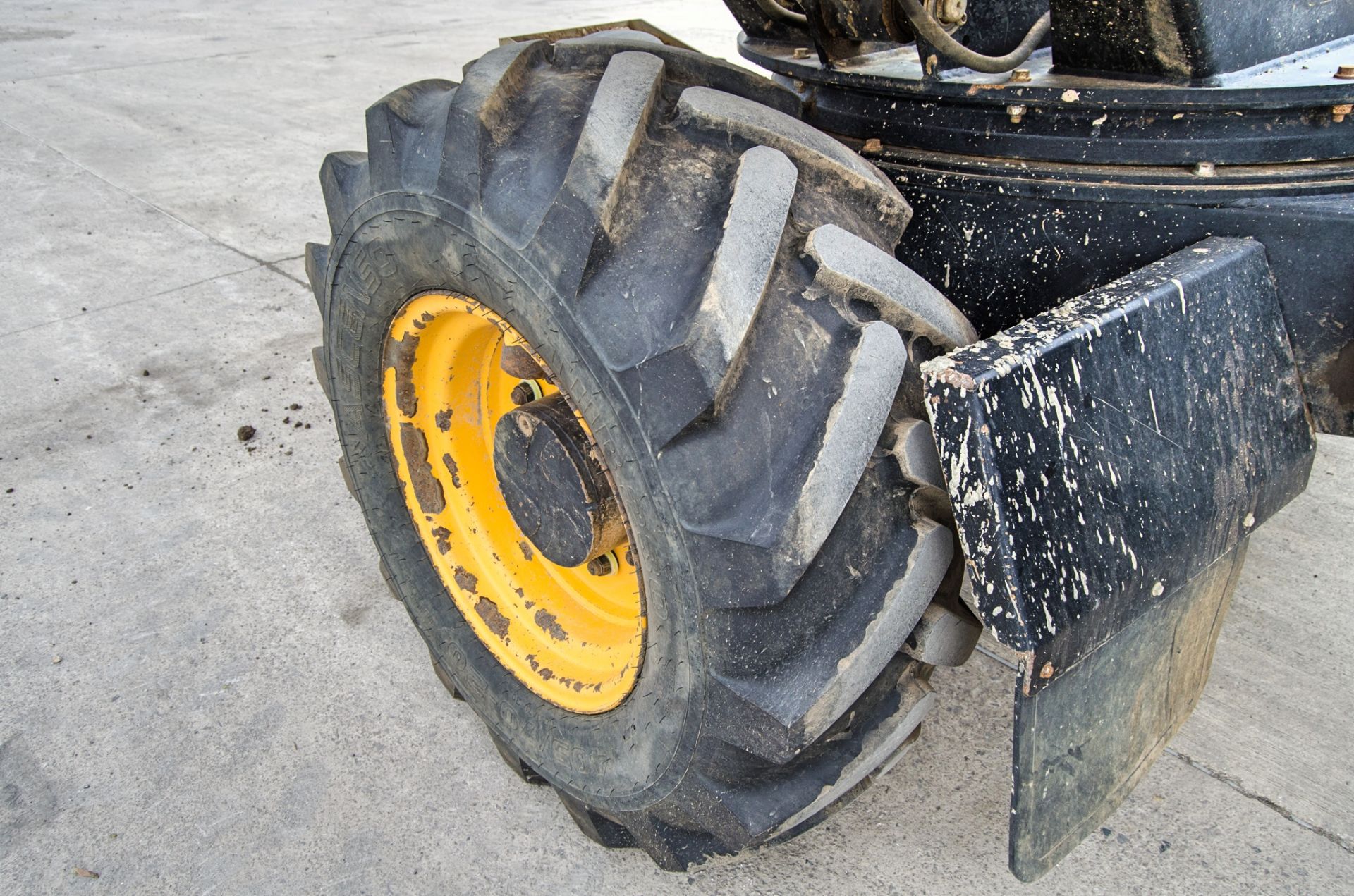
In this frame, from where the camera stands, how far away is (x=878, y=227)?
136 cm

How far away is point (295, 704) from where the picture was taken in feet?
6.91

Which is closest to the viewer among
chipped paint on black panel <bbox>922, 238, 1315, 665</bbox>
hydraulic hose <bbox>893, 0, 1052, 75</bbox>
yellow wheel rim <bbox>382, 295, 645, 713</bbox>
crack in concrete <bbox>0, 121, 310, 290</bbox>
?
chipped paint on black panel <bbox>922, 238, 1315, 665</bbox>

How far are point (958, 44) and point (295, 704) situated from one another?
171cm

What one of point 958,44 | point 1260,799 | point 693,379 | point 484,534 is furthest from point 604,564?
point 1260,799

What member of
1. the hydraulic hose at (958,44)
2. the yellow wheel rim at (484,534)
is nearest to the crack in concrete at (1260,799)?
the yellow wheel rim at (484,534)

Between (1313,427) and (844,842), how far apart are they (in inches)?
39.1

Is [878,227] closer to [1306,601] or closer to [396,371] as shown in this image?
[396,371]

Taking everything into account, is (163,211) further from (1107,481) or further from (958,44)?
(1107,481)

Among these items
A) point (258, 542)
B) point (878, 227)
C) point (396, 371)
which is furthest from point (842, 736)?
point (258, 542)

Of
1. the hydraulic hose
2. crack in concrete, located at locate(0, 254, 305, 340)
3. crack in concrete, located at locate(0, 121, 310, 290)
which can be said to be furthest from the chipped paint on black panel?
crack in concrete, located at locate(0, 254, 305, 340)

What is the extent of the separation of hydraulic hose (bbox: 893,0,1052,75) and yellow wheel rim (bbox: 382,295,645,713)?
79 centimetres

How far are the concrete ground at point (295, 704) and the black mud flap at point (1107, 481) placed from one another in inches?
21.3

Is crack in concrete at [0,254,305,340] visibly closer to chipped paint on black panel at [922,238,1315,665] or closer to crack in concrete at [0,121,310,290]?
crack in concrete at [0,121,310,290]

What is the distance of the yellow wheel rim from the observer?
174cm
